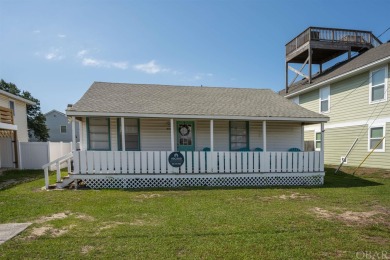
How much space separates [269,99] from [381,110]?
5626 mm

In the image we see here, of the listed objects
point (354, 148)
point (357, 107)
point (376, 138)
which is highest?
point (357, 107)

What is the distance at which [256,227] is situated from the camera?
14.8 feet

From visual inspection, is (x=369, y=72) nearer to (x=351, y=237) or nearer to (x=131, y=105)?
(x=351, y=237)

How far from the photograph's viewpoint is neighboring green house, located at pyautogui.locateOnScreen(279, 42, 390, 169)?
11266 mm

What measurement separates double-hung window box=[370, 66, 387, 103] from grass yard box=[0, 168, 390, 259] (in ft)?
19.5

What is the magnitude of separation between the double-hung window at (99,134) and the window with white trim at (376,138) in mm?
13136

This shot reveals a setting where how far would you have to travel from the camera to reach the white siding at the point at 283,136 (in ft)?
35.6

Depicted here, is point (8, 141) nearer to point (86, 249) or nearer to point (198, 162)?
point (198, 162)

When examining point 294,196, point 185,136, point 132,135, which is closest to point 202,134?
point 185,136

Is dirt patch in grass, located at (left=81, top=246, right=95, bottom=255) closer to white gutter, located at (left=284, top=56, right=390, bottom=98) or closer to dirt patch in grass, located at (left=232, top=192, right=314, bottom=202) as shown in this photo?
dirt patch in grass, located at (left=232, top=192, right=314, bottom=202)

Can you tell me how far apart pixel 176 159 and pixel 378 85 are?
11227 millimetres

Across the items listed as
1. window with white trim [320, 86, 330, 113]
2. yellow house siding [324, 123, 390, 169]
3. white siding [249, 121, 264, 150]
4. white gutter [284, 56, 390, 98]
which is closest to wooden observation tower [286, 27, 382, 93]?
white gutter [284, 56, 390, 98]

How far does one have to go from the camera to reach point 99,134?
9.65m

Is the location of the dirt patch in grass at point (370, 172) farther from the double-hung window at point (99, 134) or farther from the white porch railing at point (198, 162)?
the double-hung window at point (99, 134)
